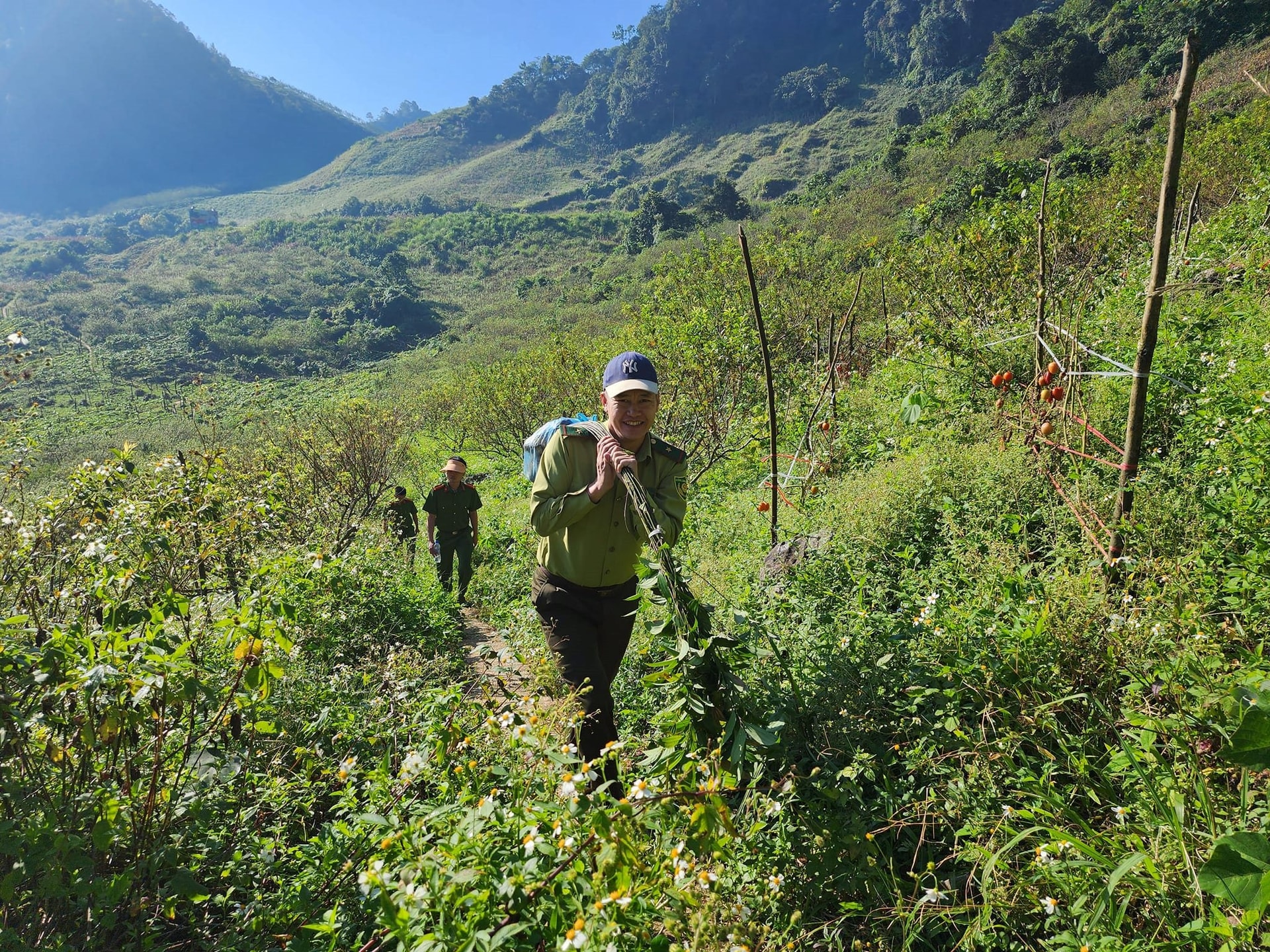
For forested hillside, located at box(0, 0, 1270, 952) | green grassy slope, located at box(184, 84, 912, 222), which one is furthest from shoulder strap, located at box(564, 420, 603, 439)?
green grassy slope, located at box(184, 84, 912, 222)

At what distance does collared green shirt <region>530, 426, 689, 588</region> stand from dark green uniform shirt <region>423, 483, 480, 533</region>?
156 inches

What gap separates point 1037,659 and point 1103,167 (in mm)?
21467

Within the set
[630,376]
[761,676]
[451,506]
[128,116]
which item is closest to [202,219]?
[128,116]

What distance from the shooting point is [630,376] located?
261 cm

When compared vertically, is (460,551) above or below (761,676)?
below

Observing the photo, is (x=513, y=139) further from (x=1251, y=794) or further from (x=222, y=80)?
(x=1251, y=794)

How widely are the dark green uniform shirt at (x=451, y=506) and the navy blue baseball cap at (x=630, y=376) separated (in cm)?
411

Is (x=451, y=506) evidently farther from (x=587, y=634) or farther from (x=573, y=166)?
(x=573, y=166)

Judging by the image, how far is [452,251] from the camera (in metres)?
73.8

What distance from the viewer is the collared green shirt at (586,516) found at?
103 inches

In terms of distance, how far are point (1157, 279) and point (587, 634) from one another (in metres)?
2.49

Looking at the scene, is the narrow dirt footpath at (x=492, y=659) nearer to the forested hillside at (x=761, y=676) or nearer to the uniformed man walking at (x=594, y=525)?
the forested hillside at (x=761, y=676)

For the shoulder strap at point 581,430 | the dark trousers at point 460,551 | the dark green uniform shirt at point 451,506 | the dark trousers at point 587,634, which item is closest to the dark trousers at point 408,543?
the dark trousers at point 460,551

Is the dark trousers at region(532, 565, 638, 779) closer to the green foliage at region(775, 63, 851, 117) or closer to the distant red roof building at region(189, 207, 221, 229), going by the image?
the green foliage at region(775, 63, 851, 117)
